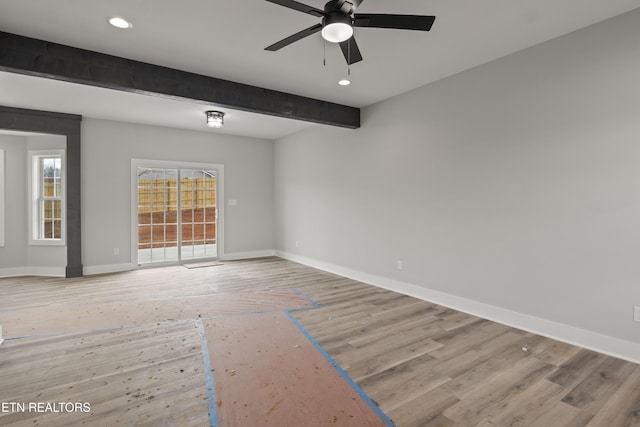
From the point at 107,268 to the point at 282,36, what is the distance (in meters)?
5.19

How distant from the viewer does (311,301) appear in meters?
4.02

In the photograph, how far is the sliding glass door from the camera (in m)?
6.14

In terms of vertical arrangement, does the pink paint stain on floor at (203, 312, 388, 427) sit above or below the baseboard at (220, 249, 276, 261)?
below

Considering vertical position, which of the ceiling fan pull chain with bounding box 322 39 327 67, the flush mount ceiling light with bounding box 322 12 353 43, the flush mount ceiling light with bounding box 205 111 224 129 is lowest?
the flush mount ceiling light with bounding box 322 12 353 43

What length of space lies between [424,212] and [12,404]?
4159 millimetres

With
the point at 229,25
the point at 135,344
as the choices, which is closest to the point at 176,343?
the point at 135,344

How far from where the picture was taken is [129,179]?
5840 mm

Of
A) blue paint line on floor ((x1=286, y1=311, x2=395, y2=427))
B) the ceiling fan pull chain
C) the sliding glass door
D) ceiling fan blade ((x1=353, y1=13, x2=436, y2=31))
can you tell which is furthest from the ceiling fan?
the sliding glass door

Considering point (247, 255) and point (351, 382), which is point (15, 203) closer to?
point (247, 255)

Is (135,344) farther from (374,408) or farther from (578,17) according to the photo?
(578,17)

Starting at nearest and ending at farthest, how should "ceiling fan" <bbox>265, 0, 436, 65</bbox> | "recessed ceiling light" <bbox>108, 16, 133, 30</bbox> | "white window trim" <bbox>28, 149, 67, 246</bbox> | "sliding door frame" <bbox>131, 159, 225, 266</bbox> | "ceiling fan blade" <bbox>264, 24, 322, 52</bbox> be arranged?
"ceiling fan" <bbox>265, 0, 436, 65</bbox> → "ceiling fan blade" <bbox>264, 24, 322, 52</bbox> → "recessed ceiling light" <bbox>108, 16, 133, 30</bbox> → "white window trim" <bbox>28, 149, 67, 246</bbox> → "sliding door frame" <bbox>131, 159, 225, 266</bbox>

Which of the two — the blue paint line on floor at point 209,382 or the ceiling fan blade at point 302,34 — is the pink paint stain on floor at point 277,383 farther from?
the ceiling fan blade at point 302,34

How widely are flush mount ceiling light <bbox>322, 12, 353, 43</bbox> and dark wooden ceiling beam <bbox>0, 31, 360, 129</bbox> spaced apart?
7.13 feet

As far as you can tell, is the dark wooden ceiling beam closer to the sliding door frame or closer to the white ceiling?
the white ceiling
